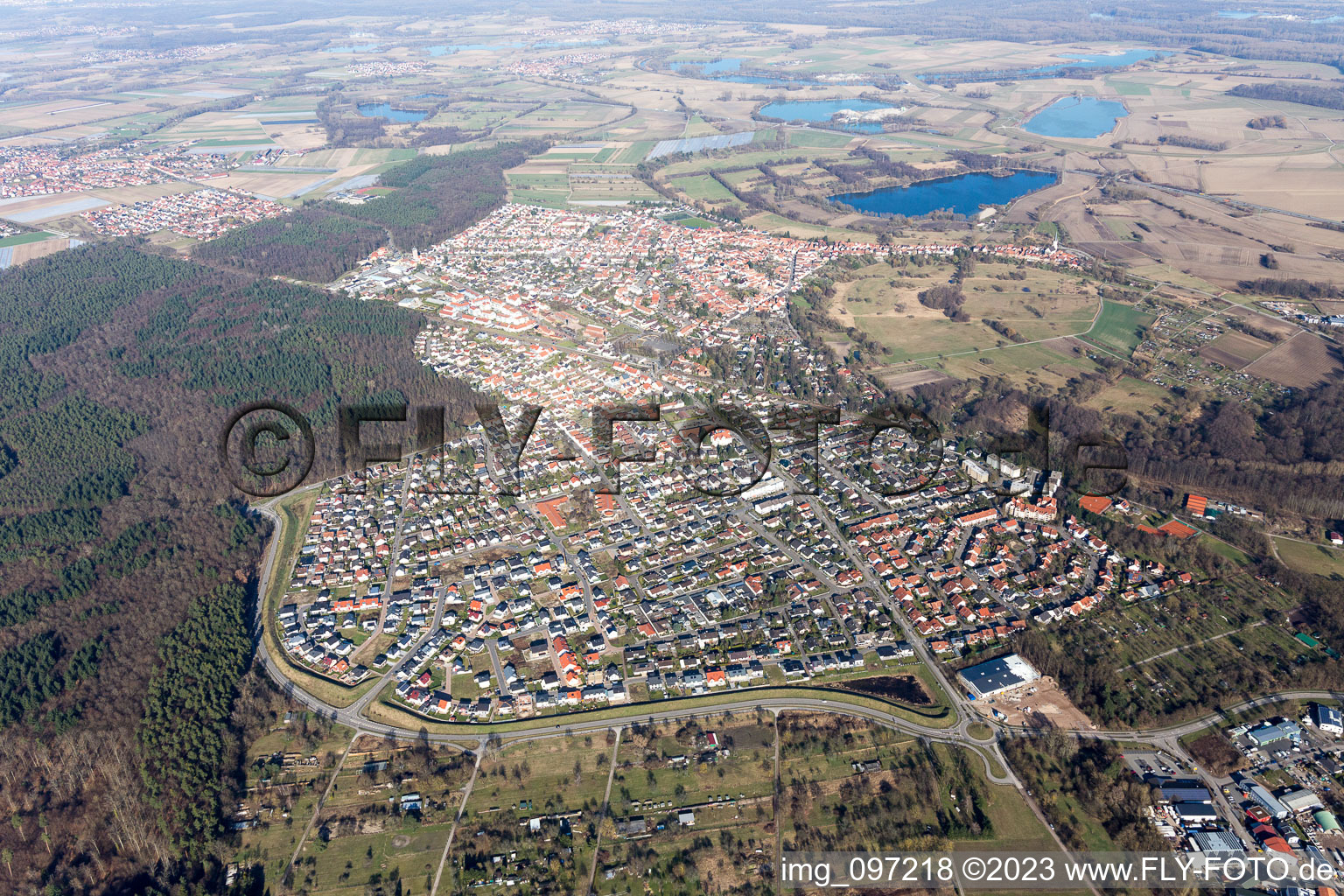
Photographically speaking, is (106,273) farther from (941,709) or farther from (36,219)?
(941,709)

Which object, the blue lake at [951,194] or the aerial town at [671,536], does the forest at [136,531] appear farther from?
the blue lake at [951,194]

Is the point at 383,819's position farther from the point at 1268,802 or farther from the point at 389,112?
the point at 389,112

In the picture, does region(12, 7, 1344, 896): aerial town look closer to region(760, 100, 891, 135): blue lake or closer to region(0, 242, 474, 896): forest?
region(0, 242, 474, 896): forest

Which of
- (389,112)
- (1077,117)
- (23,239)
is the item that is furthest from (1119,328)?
(389,112)

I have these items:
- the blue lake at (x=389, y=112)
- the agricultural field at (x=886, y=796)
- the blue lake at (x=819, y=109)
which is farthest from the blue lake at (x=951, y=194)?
the blue lake at (x=389, y=112)

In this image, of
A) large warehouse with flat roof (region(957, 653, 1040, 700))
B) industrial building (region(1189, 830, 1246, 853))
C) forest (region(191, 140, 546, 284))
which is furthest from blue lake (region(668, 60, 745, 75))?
industrial building (region(1189, 830, 1246, 853))

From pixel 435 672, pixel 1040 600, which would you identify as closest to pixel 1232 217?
pixel 1040 600

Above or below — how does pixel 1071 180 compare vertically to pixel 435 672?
above
